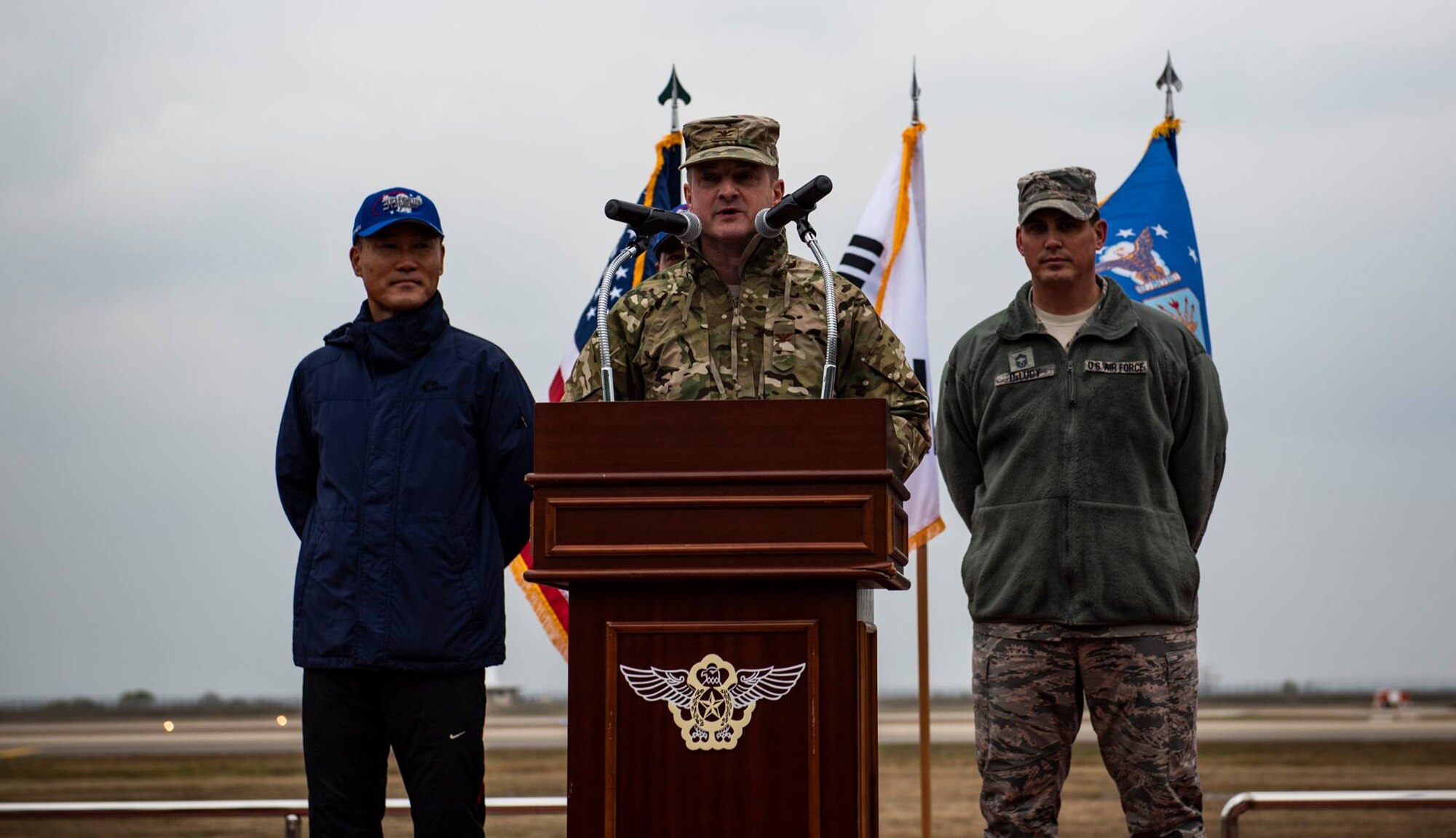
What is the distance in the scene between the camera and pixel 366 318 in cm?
383

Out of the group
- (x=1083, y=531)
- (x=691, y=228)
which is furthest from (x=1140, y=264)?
(x=691, y=228)

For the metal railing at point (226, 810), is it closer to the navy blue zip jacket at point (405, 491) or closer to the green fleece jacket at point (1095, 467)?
the navy blue zip jacket at point (405, 491)

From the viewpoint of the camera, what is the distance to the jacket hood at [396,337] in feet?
12.3

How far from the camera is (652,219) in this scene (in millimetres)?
3057

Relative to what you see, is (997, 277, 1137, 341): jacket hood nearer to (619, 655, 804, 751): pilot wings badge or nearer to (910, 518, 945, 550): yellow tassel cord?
(619, 655, 804, 751): pilot wings badge

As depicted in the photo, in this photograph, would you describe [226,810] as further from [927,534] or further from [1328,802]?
[1328,802]

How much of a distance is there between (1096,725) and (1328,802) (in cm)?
172

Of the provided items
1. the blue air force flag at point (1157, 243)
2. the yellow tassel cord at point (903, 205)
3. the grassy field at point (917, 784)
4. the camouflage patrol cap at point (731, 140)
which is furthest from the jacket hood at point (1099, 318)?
the grassy field at point (917, 784)

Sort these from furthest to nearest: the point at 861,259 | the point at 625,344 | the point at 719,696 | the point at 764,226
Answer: the point at 861,259 → the point at 625,344 → the point at 764,226 → the point at 719,696

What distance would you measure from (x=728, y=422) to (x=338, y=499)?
1.25 m

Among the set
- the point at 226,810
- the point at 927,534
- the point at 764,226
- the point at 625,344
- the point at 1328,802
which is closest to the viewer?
the point at 764,226

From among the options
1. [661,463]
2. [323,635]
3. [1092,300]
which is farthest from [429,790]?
[1092,300]

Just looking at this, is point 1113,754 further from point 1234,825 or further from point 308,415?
point 308,415

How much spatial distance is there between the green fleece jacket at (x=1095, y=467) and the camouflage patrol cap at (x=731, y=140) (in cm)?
84
